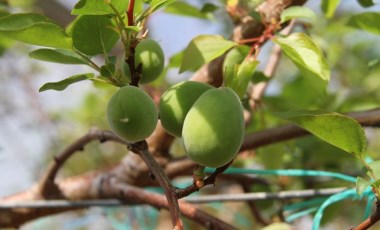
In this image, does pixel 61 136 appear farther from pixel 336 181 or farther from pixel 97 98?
pixel 336 181

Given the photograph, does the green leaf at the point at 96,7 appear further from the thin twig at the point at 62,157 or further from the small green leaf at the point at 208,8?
the small green leaf at the point at 208,8

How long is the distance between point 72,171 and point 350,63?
123 centimetres

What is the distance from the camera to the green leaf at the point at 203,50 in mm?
687

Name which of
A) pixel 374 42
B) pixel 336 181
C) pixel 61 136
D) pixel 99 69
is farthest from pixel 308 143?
pixel 61 136

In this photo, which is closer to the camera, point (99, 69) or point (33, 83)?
point (99, 69)

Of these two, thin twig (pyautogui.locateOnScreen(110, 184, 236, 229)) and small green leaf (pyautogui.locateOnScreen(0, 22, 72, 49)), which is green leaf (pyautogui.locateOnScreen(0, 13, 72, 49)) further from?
thin twig (pyautogui.locateOnScreen(110, 184, 236, 229))

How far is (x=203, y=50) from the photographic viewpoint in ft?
2.27

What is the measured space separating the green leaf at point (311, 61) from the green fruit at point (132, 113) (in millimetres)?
202

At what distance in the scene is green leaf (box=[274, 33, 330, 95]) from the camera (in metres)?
0.62

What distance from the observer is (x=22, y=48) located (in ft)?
8.61

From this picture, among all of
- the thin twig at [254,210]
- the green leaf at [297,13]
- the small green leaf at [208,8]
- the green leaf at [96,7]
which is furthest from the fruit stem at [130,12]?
the thin twig at [254,210]

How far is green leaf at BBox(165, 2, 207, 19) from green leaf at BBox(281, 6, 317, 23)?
25 centimetres

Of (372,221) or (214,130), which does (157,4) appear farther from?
(372,221)

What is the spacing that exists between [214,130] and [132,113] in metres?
0.08
